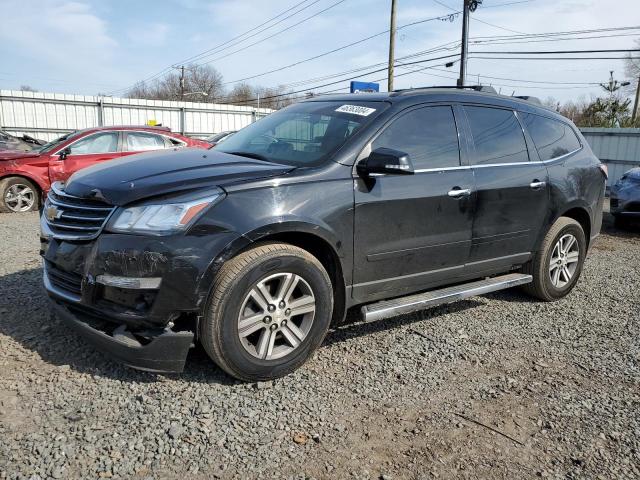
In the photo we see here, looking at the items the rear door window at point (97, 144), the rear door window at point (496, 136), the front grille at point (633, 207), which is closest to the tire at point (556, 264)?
the rear door window at point (496, 136)

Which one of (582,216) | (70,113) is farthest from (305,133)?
(70,113)

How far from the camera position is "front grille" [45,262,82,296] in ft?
10.1

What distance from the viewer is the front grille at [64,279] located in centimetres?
307

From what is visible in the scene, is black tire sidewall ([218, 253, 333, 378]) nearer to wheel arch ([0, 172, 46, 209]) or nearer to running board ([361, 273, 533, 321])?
running board ([361, 273, 533, 321])

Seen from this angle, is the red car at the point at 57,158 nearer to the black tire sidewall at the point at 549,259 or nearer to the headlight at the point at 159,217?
the black tire sidewall at the point at 549,259

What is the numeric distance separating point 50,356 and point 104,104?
849 inches

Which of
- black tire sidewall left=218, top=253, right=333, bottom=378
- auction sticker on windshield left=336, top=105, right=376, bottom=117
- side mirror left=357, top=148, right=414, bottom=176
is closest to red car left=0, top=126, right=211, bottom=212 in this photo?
auction sticker on windshield left=336, top=105, right=376, bottom=117

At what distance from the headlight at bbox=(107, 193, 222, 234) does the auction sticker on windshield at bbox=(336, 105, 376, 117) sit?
1430 mm

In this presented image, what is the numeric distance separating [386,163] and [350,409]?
1.51m

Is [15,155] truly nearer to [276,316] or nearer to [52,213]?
[52,213]

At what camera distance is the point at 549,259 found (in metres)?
4.87

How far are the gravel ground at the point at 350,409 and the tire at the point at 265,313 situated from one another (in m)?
0.16

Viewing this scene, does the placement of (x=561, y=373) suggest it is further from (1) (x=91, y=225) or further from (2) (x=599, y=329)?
(1) (x=91, y=225)

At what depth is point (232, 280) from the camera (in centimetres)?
292
